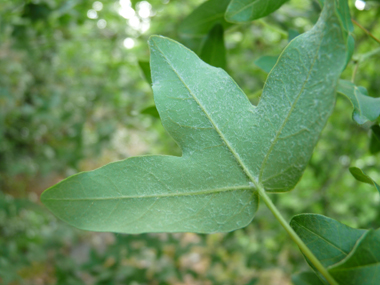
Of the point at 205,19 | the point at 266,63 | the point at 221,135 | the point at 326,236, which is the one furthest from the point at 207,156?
the point at 205,19

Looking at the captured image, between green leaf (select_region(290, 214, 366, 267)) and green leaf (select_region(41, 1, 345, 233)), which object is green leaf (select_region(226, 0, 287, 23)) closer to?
green leaf (select_region(41, 1, 345, 233))

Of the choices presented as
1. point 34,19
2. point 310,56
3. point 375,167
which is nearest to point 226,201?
point 310,56

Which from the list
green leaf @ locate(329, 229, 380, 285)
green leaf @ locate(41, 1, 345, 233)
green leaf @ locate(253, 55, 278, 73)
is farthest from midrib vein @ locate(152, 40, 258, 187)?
green leaf @ locate(253, 55, 278, 73)

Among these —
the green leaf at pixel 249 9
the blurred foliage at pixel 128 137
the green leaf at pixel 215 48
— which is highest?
the green leaf at pixel 249 9

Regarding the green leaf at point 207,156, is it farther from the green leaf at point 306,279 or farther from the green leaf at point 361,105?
the green leaf at point 306,279

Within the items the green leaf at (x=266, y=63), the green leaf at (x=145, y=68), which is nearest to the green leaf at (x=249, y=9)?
the green leaf at (x=266, y=63)

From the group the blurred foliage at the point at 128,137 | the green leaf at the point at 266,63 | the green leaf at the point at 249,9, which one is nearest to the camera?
the green leaf at the point at 249,9

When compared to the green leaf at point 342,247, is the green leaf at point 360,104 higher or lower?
higher
